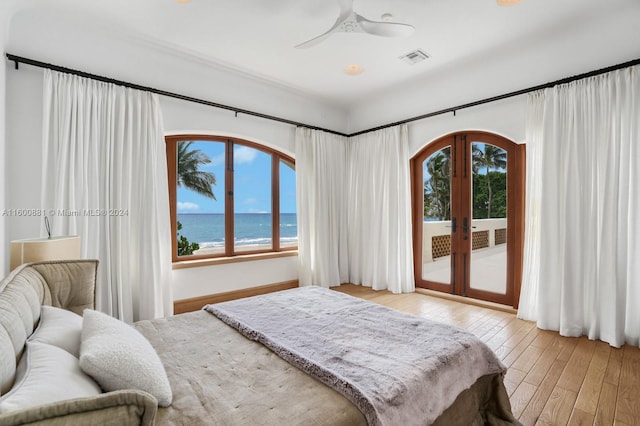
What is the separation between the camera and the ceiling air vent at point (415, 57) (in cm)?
345

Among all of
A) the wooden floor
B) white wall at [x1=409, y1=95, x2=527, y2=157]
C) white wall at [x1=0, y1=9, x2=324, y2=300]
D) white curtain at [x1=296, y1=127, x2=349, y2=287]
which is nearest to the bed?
the wooden floor

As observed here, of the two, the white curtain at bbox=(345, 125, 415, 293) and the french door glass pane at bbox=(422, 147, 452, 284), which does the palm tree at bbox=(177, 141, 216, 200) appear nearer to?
the white curtain at bbox=(345, 125, 415, 293)

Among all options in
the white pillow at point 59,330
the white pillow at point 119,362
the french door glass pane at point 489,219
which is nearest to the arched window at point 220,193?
the white pillow at point 59,330

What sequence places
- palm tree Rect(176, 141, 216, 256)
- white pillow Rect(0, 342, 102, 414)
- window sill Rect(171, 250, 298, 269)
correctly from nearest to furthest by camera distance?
white pillow Rect(0, 342, 102, 414) → window sill Rect(171, 250, 298, 269) → palm tree Rect(176, 141, 216, 256)

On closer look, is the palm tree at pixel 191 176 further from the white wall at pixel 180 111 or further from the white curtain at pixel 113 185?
the white curtain at pixel 113 185

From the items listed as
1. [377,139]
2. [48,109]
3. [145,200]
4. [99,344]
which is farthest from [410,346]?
[377,139]

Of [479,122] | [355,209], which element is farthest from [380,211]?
[479,122]

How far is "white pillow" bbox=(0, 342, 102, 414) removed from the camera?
719mm

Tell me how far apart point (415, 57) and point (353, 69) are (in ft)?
2.43

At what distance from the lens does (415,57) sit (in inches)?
140

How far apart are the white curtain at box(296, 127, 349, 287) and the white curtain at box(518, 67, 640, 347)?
256cm

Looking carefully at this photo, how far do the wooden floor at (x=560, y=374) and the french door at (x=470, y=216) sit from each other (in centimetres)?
64

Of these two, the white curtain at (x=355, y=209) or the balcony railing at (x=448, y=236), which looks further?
the white curtain at (x=355, y=209)

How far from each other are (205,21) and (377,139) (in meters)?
2.81
